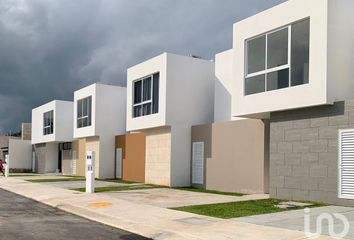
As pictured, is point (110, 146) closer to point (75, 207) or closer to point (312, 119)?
point (75, 207)

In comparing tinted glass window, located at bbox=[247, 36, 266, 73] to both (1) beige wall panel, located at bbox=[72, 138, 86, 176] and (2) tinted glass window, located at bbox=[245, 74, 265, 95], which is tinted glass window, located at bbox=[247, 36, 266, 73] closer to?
(2) tinted glass window, located at bbox=[245, 74, 265, 95]

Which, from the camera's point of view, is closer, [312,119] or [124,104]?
[312,119]

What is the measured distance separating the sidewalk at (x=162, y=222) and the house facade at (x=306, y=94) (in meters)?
4.48

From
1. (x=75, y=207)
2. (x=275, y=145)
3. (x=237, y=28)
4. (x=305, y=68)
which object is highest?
(x=237, y=28)

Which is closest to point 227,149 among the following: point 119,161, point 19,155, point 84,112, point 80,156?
point 119,161

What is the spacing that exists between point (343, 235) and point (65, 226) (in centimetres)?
643

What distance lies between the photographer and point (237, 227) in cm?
1095

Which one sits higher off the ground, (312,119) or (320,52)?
(320,52)

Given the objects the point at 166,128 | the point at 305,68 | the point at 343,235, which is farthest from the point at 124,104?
the point at 343,235

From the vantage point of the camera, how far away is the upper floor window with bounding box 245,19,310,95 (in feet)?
51.2

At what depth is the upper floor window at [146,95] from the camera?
987 inches

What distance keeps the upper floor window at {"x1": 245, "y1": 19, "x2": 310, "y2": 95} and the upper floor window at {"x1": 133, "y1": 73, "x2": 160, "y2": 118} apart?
25.8 feet

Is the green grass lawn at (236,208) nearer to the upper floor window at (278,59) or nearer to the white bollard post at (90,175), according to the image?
the upper floor window at (278,59)

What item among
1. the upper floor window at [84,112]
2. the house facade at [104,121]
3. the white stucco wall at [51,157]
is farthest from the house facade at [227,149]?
the white stucco wall at [51,157]
